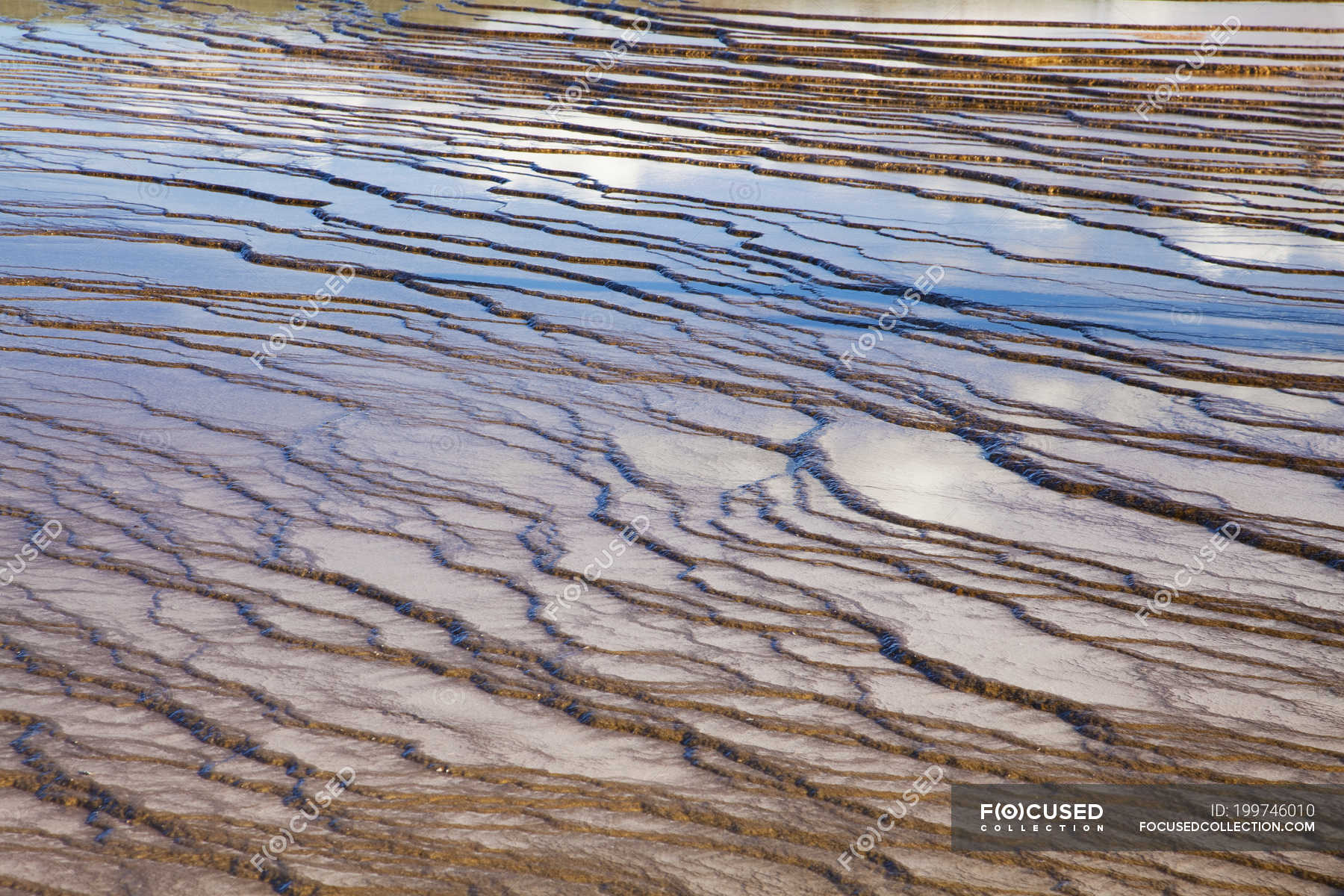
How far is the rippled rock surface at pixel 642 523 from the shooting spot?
5.36ft

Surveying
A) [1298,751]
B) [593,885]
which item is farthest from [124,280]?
[1298,751]

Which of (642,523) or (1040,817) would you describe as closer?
(1040,817)

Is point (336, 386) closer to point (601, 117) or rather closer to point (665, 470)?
point (665, 470)

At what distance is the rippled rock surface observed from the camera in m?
1.63

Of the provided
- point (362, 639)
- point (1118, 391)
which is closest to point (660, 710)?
point (362, 639)

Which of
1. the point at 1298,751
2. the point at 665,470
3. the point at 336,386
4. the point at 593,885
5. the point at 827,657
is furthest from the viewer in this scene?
the point at 336,386

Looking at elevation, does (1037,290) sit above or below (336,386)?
above

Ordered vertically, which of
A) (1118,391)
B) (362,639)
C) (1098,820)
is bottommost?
(362,639)

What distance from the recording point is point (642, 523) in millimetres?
2490

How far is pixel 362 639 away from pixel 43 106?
7.35m

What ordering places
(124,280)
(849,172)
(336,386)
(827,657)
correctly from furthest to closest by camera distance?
1. (849,172)
2. (124,280)
3. (336,386)
4. (827,657)

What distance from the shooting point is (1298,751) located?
1810 mm

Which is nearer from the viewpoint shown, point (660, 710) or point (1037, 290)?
point (660, 710)

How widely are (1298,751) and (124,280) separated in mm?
3619
